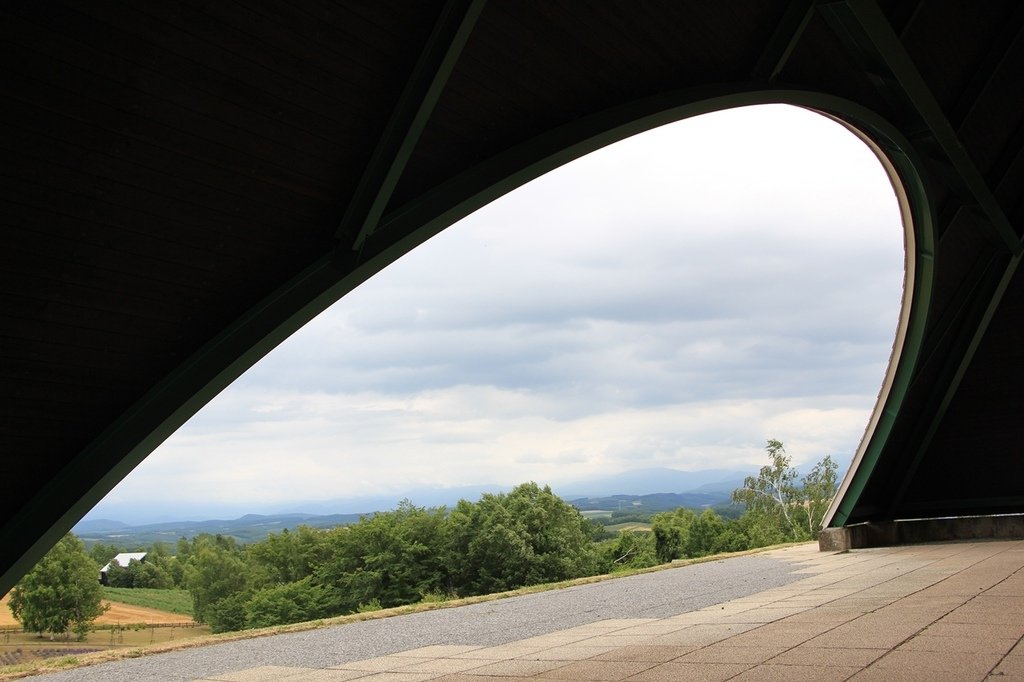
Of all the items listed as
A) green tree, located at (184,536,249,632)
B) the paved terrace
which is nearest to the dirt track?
green tree, located at (184,536,249,632)

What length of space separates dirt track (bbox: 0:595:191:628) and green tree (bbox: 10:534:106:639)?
33.8 inches

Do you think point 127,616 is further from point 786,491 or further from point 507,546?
point 786,491

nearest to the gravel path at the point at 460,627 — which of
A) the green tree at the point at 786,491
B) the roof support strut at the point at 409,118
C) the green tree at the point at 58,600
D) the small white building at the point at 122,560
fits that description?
the roof support strut at the point at 409,118

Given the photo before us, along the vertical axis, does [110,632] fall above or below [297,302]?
below

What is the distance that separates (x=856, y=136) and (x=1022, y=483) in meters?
7.56

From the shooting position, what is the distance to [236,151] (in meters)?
5.04

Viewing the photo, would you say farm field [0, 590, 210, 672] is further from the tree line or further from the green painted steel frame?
the green painted steel frame

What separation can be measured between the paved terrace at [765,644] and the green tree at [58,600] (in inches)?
1348

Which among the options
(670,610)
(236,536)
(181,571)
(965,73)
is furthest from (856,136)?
(236,536)

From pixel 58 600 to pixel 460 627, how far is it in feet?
123

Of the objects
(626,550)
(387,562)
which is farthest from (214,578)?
(626,550)

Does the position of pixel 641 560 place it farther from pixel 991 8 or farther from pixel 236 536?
pixel 991 8

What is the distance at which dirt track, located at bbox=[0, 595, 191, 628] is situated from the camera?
4116 cm

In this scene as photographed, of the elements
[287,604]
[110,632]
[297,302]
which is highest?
[297,302]
